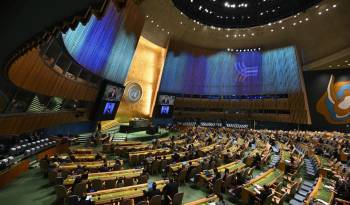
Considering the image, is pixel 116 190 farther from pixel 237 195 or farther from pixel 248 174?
pixel 248 174

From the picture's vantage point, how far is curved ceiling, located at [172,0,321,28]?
26431mm

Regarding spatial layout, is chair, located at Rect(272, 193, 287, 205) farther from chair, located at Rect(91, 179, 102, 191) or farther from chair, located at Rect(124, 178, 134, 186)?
chair, located at Rect(91, 179, 102, 191)

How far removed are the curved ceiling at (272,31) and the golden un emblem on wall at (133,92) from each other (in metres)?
7.23

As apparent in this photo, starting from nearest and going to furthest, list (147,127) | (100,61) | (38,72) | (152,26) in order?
(38,72)
(100,61)
(147,127)
(152,26)

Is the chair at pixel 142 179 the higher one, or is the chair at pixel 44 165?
the chair at pixel 142 179

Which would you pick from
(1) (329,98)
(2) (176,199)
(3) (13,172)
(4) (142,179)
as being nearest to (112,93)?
(3) (13,172)

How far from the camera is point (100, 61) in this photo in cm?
1759

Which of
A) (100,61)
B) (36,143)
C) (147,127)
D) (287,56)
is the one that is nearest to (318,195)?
(36,143)

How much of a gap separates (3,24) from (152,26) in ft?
79.5

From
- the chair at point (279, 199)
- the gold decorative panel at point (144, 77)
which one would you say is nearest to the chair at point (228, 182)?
the chair at point (279, 199)

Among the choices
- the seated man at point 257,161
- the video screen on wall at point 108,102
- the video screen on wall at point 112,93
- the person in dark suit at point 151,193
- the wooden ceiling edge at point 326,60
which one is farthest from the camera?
the wooden ceiling edge at point 326,60

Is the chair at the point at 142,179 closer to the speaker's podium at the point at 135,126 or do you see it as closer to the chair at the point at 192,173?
the chair at the point at 192,173

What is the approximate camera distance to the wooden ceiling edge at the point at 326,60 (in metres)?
23.7

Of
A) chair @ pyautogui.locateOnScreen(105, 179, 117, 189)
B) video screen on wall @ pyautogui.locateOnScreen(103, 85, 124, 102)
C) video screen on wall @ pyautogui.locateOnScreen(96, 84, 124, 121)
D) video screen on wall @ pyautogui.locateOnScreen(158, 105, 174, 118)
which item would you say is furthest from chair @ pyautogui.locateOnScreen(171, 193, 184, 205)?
video screen on wall @ pyautogui.locateOnScreen(158, 105, 174, 118)
